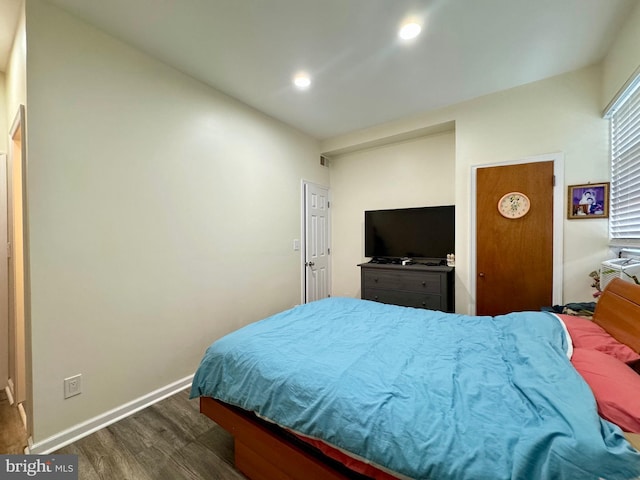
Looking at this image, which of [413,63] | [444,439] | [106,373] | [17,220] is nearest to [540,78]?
[413,63]

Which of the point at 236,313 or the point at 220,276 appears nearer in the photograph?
the point at 220,276

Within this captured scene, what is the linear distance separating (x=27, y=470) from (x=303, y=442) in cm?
152

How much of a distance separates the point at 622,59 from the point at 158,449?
4028mm

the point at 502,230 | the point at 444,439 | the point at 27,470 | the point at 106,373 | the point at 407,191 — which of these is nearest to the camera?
the point at 444,439

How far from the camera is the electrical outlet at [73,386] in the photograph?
1.68m

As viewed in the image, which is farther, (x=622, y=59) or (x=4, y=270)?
(x=4, y=270)

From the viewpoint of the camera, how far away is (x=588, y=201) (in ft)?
7.60

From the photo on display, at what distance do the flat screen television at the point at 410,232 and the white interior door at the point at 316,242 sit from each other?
672 mm

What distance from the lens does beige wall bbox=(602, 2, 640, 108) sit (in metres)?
1.68

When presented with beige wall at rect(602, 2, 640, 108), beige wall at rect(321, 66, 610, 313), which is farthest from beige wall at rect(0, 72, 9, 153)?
beige wall at rect(602, 2, 640, 108)

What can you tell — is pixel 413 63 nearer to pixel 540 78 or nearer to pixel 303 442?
pixel 540 78

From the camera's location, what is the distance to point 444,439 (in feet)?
2.78

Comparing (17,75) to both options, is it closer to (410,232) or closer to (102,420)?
(102,420)

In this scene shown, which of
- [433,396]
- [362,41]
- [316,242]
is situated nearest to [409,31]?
[362,41]
